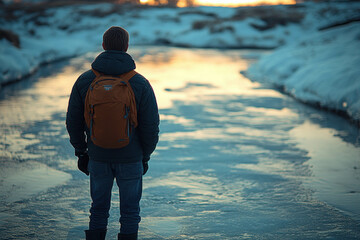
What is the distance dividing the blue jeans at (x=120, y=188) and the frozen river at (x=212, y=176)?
58cm

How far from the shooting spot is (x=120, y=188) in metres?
2.80

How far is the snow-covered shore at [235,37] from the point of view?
1012cm

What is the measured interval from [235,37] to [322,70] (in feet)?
74.0

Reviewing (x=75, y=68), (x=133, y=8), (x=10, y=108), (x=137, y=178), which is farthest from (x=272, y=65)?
(x=133, y=8)

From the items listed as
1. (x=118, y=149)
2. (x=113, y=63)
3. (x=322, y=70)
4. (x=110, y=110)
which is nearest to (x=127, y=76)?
(x=113, y=63)

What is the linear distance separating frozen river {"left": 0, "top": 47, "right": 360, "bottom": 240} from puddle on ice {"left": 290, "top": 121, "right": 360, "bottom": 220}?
1 cm

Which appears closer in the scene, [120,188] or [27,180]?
[120,188]

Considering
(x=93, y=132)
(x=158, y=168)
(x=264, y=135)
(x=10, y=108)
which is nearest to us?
(x=93, y=132)

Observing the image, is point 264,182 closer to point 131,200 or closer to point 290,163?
point 290,163

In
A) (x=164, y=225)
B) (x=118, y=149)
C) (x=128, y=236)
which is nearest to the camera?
(x=118, y=149)

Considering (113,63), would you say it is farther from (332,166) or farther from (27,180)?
(332,166)

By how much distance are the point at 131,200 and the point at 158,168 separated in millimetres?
2377

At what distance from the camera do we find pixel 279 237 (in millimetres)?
3354

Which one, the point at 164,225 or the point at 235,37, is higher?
the point at 235,37
